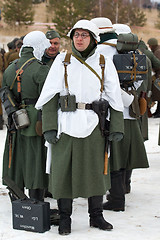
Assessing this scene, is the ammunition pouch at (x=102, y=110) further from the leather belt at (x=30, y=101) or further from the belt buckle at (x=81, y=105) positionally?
the leather belt at (x=30, y=101)

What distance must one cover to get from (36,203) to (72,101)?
0.94m

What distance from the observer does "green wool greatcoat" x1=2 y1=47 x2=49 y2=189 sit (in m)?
4.56

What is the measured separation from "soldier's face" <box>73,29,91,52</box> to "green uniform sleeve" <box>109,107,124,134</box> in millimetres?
576

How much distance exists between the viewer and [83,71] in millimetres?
4012

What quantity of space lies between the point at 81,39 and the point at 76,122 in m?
0.68

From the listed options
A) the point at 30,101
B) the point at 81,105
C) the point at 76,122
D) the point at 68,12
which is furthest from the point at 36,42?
the point at 68,12

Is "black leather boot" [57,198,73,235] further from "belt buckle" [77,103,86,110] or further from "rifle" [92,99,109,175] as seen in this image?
"belt buckle" [77,103,86,110]

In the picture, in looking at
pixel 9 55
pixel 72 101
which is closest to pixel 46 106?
pixel 72 101

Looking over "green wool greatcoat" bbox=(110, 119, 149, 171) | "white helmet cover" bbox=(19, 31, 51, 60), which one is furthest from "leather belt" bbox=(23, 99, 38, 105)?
"green wool greatcoat" bbox=(110, 119, 149, 171)

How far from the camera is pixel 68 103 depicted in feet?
13.1

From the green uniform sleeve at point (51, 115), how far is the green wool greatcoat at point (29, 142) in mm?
534

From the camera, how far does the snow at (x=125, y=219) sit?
4.06 meters

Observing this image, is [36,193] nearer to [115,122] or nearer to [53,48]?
[115,122]

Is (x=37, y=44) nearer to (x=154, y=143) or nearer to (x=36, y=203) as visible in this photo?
(x=36, y=203)
